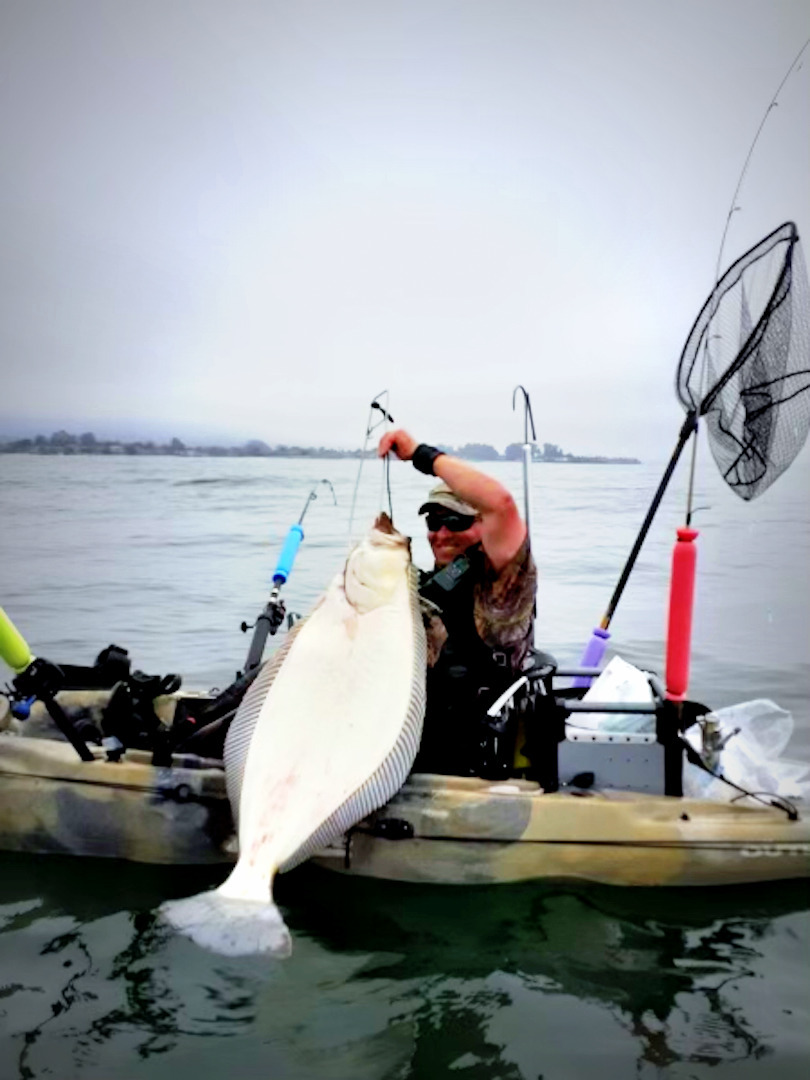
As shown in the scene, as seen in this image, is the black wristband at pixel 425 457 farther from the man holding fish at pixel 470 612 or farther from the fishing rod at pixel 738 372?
the fishing rod at pixel 738 372

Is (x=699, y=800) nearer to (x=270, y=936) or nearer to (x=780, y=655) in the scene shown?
(x=270, y=936)

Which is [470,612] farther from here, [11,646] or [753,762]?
[11,646]

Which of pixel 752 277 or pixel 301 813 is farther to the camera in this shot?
pixel 752 277

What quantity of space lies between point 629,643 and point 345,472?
1443 centimetres

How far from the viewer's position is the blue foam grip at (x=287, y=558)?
Result: 18.1ft

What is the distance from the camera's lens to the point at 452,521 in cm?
442

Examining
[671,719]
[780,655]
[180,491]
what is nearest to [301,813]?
[671,719]

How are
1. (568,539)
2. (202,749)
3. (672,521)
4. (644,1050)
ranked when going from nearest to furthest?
(644,1050)
(202,749)
(568,539)
(672,521)

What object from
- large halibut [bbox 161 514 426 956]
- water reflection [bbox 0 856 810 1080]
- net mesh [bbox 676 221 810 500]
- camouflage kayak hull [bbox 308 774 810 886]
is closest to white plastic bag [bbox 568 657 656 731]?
camouflage kayak hull [bbox 308 774 810 886]

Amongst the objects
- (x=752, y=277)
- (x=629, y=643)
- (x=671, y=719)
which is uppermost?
(x=752, y=277)

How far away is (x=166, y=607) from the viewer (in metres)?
12.2

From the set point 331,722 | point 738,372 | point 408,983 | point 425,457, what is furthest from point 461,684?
point 738,372

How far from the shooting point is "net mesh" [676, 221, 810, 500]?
209 inches

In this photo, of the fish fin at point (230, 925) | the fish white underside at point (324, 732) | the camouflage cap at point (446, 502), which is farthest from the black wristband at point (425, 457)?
the fish fin at point (230, 925)
